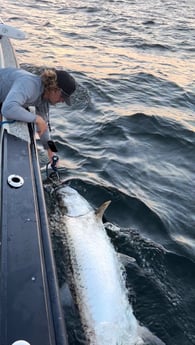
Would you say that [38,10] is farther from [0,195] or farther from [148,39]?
[0,195]

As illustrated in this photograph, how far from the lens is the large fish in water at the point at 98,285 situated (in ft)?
12.8

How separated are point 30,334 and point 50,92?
10.4 ft

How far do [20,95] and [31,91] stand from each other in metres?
0.17

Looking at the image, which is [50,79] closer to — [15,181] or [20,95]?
[20,95]

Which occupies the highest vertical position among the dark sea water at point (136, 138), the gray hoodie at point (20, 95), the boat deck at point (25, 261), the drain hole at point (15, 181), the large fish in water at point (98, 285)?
the gray hoodie at point (20, 95)

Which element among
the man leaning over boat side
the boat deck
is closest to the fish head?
the man leaning over boat side

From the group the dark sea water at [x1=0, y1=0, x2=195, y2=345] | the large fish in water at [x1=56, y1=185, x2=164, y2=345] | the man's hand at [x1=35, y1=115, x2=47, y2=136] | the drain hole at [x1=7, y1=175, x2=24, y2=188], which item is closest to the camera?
the large fish in water at [x1=56, y1=185, x2=164, y2=345]

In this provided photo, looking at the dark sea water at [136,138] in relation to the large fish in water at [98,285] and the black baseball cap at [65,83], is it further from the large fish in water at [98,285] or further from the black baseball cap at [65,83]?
the black baseball cap at [65,83]

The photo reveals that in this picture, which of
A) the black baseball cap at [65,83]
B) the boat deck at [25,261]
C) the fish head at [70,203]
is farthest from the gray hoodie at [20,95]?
the fish head at [70,203]

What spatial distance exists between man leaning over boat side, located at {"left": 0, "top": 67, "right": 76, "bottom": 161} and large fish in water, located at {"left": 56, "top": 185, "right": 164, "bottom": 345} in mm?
1276

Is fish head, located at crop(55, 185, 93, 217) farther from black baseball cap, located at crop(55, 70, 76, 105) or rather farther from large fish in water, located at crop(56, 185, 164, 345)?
black baseball cap, located at crop(55, 70, 76, 105)

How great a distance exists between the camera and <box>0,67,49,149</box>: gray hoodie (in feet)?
16.5

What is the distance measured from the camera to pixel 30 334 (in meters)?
2.79

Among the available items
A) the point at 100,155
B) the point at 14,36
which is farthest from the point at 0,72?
the point at 100,155
